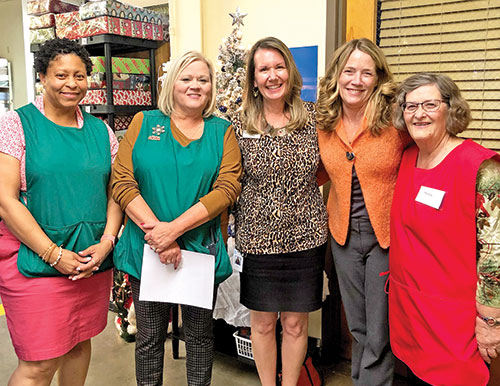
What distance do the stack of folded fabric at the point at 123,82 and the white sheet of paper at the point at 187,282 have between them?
219 cm

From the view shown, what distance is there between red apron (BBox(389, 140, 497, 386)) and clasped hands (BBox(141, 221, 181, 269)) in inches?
32.1

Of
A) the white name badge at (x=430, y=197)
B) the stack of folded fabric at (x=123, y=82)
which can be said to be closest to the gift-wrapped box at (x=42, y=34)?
the stack of folded fabric at (x=123, y=82)

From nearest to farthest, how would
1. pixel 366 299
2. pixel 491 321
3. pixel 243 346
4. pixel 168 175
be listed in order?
pixel 491 321
pixel 168 175
pixel 366 299
pixel 243 346

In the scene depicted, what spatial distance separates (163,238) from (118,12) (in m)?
2.47

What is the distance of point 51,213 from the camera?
1.74 meters

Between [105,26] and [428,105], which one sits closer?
[428,105]

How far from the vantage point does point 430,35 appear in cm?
232

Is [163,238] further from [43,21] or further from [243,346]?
[43,21]

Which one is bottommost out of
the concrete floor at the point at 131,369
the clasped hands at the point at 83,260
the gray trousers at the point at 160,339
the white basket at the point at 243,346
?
the concrete floor at the point at 131,369

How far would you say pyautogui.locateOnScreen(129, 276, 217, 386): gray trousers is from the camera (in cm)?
191

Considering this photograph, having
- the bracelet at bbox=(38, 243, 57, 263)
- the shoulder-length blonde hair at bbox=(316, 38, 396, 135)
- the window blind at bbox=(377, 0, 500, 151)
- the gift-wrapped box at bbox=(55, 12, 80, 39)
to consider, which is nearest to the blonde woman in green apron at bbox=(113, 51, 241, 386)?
the bracelet at bbox=(38, 243, 57, 263)

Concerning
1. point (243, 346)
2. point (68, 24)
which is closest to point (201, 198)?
point (243, 346)

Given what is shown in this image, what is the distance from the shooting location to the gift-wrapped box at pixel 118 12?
137 inches

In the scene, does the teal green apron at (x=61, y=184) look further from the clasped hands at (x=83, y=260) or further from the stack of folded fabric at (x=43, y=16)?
the stack of folded fabric at (x=43, y=16)
